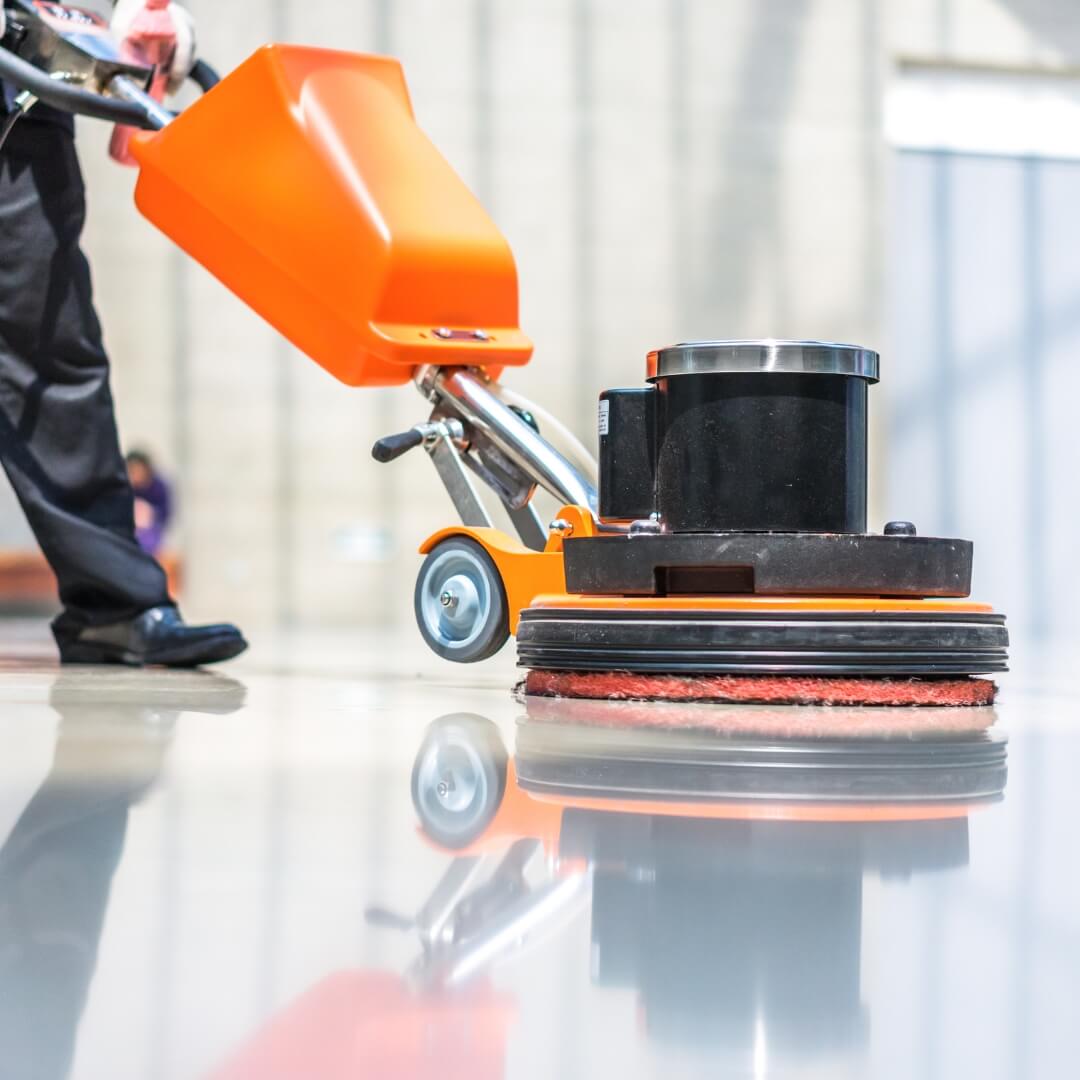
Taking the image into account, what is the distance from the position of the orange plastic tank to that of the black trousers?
0.61ft

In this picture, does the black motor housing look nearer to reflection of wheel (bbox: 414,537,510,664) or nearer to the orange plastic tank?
reflection of wheel (bbox: 414,537,510,664)

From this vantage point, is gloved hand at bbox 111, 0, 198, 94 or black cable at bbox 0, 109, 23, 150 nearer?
black cable at bbox 0, 109, 23, 150

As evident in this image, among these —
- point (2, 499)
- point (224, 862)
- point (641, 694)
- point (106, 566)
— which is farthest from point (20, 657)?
point (2, 499)

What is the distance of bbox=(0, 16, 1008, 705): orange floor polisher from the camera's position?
1.48 metres

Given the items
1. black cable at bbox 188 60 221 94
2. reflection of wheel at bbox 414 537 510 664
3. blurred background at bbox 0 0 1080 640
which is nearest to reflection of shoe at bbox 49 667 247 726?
reflection of wheel at bbox 414 537 510 664

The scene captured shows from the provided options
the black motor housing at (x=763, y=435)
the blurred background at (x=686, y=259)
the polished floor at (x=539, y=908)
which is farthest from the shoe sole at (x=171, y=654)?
the blurred background at (x=686, y=259)

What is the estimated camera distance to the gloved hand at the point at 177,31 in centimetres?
218

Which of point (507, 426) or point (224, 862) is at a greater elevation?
point (507, 426)

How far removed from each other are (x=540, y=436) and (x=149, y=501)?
14.8 feet

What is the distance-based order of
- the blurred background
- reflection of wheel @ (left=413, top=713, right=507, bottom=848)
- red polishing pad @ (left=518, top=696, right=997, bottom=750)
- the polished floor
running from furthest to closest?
1. the blurred background
2. red polishing pad @ (left=518, top=696, right=997, bottom=750)
3. reflection of wheel @ (left=413, top=713, right=507, bottom=848)
4. the polished floor

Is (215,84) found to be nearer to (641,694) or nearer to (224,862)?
(641,694)

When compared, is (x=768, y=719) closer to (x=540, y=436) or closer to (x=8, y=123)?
(x=540, y=436)

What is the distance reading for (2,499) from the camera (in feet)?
23.1

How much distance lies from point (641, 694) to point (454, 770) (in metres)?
0.49
